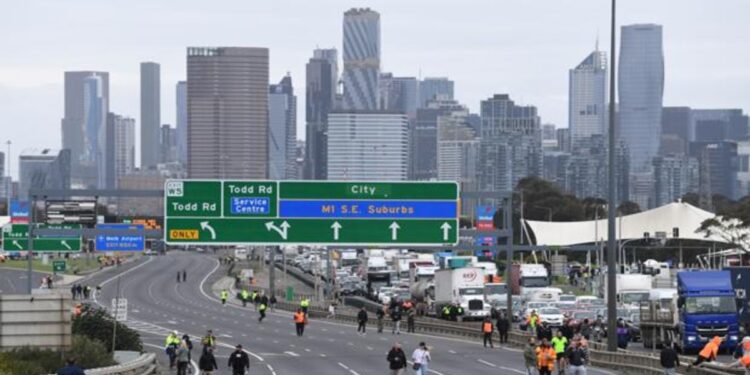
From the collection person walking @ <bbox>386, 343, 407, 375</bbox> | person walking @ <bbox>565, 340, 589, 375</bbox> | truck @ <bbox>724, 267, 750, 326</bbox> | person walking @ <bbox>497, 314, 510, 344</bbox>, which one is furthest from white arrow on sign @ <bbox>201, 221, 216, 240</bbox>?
person walking @ <bbox>565, 340, 589, 375</bbox>

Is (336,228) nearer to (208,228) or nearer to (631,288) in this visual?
(208,228)

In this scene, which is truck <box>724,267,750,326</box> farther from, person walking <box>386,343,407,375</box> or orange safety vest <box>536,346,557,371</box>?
person walking <box>386,343,407,375</box>

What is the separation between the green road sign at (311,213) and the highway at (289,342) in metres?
3.81

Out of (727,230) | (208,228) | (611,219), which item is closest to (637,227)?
(727,230)

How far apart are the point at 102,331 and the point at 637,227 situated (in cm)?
9250

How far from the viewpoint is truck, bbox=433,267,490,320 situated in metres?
85.8

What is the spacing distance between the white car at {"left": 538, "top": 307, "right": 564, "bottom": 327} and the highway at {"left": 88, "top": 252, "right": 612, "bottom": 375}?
4694 mm

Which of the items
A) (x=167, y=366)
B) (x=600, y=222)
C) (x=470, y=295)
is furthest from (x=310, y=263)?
(x=167, y=366)

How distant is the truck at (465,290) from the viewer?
85750 millimetres

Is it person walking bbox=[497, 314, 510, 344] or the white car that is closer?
person walking bbox=[497, 314, 510, 344]

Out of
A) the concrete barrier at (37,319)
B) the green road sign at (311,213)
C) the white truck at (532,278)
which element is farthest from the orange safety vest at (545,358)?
the white truck at (532,278)

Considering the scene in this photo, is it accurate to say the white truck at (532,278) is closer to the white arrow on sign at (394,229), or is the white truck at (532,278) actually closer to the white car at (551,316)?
the white car at (551,316)

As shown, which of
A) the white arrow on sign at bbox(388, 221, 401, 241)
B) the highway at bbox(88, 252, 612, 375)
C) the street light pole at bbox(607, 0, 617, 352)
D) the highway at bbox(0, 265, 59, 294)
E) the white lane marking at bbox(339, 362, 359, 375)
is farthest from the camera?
the highway at bbox(0, 265, 59, 294)

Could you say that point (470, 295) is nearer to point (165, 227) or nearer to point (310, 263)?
point (165, 227)
